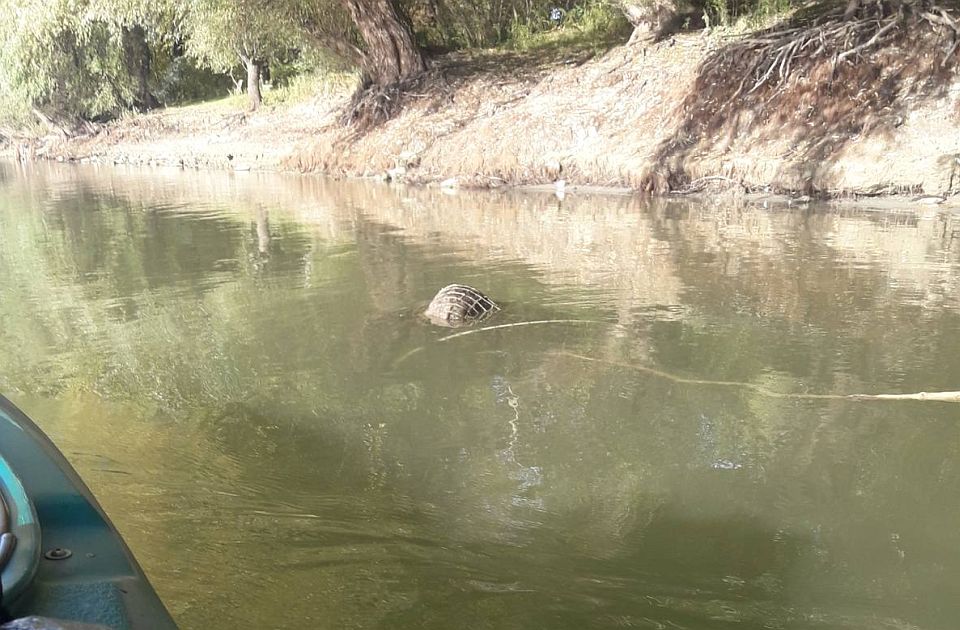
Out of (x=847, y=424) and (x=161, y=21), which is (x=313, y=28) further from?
(x=847, y=424)

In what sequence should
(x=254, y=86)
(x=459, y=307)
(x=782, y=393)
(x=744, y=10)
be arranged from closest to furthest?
(x=782, y=393) < (x=459, y=307) < (x=744, y=10) < (x=254, y=86)

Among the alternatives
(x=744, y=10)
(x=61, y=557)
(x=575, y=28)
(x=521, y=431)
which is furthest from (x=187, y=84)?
(x=61, y=557)

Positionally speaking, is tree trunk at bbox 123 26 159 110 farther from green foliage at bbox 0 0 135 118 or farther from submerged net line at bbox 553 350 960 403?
submerged net line at bbox 553 350 960 403

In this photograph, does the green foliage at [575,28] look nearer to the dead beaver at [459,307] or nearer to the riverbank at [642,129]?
the riverbank at [642,129]

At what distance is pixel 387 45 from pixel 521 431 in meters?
17.9

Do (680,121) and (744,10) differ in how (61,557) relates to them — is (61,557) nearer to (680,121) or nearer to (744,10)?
→ (680,121)

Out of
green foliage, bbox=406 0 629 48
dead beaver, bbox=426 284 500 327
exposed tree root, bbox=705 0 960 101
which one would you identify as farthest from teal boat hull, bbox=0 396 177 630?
green foliage, bbox=406 0 629 48

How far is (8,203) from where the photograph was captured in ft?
52.5

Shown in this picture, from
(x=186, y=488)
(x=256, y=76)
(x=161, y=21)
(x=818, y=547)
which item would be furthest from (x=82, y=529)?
(x=256, y=76)

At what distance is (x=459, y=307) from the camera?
6.28m

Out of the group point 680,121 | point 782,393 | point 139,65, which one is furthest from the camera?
point 139,65

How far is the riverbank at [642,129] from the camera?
1204cm

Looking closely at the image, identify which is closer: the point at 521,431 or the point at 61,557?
the point at 61,557

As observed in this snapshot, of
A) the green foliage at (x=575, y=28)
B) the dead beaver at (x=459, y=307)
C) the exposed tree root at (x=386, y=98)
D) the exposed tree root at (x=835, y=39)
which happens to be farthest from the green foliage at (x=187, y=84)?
the dead beaver at (x=459, y=307)
